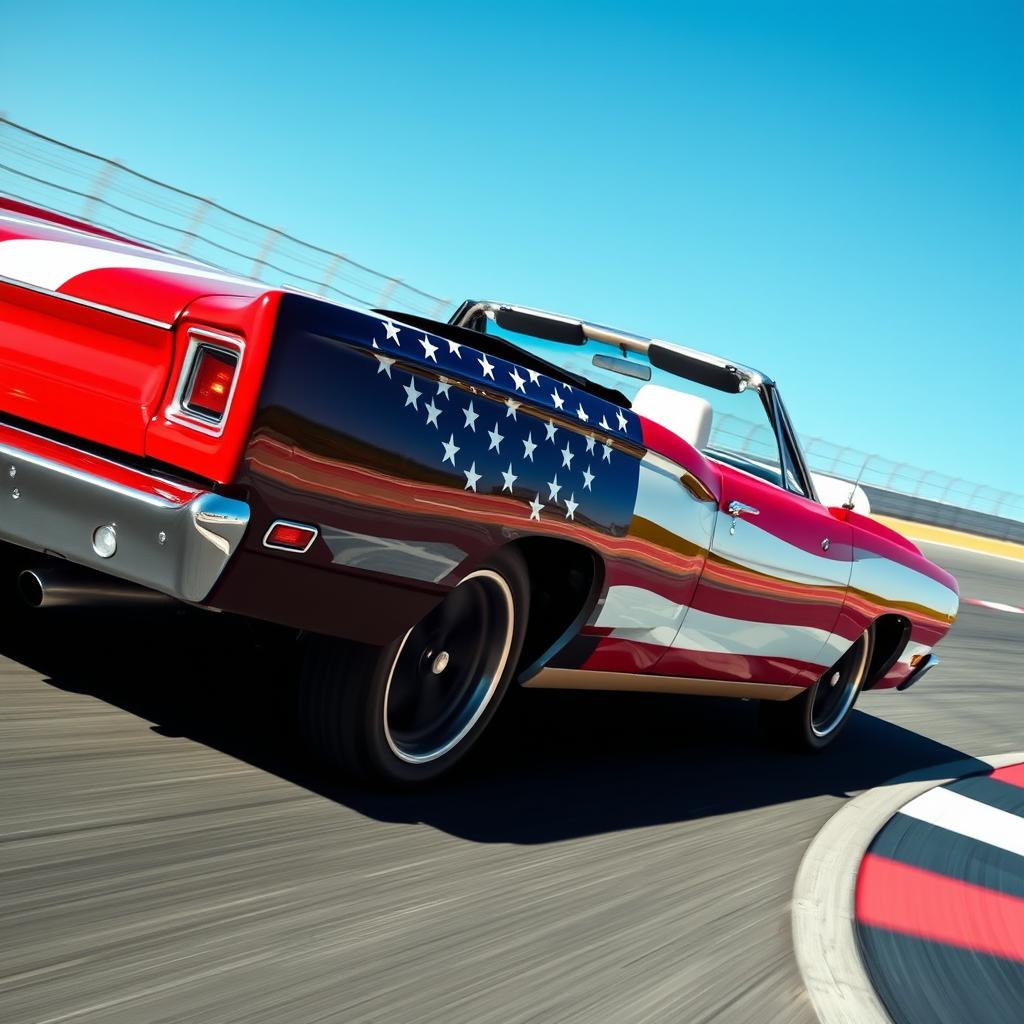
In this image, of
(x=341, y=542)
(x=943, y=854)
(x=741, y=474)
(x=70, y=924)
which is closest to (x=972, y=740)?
(x=943, y=854)

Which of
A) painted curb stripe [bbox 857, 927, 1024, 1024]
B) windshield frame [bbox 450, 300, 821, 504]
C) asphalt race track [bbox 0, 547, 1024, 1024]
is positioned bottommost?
asphalt race track [bbox 0, 547, 1024, 1024]

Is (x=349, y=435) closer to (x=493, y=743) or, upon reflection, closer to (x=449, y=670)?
(x=449, y=670)

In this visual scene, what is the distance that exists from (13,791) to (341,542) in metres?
0.92

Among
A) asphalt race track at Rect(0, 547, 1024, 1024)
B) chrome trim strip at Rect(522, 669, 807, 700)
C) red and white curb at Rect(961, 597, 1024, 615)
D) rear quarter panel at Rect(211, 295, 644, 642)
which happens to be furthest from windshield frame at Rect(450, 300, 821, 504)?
red and white curb at Rect(961, 597, 1024, 615)

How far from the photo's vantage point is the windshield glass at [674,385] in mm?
4820

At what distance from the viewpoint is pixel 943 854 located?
461 centimetres

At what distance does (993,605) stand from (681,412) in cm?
1336

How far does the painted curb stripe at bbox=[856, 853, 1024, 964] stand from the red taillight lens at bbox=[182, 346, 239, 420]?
89.4 inches

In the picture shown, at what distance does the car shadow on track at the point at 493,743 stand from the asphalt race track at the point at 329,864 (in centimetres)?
1

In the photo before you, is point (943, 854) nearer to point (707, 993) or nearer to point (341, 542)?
point (707, 993)

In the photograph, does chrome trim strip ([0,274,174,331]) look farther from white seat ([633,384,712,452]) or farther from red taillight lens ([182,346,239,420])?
white seat ([633,384,712,452])

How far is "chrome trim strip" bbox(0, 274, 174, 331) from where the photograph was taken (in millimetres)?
2859

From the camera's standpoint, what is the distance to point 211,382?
2.76 metres

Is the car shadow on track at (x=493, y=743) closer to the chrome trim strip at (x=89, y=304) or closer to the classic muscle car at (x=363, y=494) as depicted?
the classic muscle car at (x=363, y=494)
